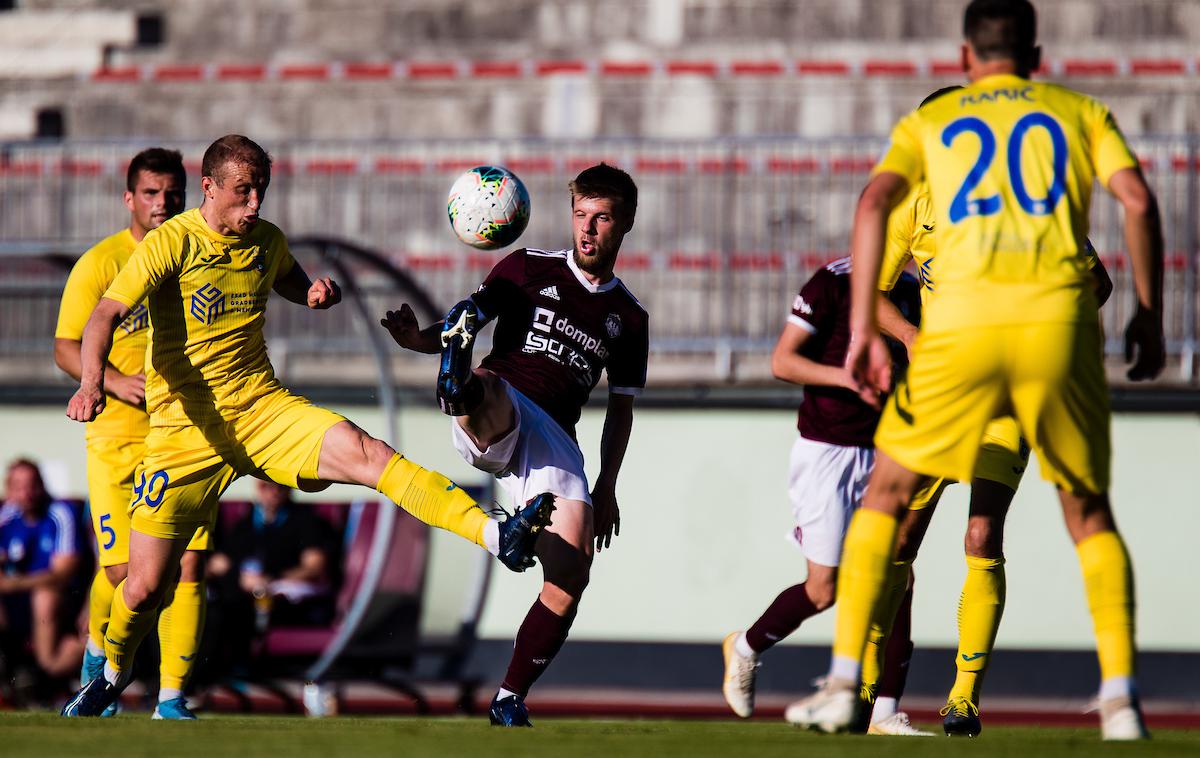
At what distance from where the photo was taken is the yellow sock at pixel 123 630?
643cm

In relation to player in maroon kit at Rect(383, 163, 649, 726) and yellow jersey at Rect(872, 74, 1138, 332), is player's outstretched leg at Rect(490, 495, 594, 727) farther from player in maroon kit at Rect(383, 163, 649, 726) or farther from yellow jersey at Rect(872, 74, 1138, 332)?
yellow jersey at Rect(872, 74, 1138, 332)

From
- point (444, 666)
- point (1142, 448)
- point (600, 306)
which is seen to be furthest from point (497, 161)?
point (600, 306)

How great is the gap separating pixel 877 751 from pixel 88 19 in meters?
15.4

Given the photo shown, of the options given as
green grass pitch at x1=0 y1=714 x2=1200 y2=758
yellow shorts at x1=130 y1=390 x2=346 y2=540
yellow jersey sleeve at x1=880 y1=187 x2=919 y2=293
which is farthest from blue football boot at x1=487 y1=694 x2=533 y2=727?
yellow jersey sleeve at x1=880 y1=187 x2=919 y2=293

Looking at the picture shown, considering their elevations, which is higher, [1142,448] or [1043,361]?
[1043,361]

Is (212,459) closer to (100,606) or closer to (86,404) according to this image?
(86,404)

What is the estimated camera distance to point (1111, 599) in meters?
4.66

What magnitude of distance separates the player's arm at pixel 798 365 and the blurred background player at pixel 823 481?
0.29m

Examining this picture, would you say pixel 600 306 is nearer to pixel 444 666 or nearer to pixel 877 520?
pixel 877 520

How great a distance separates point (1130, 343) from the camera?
4.70 m

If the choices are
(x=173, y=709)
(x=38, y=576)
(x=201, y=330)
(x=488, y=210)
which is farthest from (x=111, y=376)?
(x=38, y=576)

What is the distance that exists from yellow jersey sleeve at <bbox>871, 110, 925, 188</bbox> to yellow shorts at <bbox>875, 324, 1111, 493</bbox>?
484 millimetres

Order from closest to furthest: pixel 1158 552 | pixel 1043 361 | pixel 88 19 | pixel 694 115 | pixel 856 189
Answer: pixel 1043 361, pixel 1158 552, pixel 856 189, pixel 694 115, pixel 88 19

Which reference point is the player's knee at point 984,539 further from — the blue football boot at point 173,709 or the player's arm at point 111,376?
the player's arm at point 111,376
